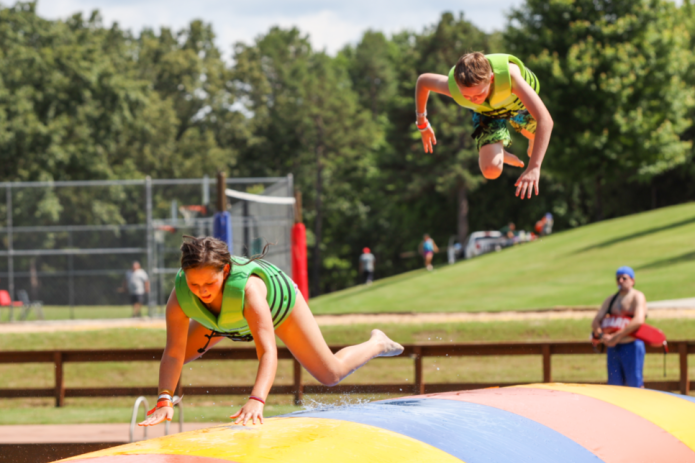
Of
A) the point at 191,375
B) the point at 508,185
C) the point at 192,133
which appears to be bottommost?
the point at 191,375

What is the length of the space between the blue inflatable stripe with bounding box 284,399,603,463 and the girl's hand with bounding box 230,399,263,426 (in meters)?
0.44

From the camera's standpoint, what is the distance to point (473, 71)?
14.2 ft

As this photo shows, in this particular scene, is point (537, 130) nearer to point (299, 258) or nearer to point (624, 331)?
point (624, 331)

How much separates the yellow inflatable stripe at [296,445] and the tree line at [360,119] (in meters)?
20.3

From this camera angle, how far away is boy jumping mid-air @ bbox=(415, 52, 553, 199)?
4359 millimetres

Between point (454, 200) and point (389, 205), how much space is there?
4616 mm

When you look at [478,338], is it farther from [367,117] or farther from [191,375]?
[367,117]

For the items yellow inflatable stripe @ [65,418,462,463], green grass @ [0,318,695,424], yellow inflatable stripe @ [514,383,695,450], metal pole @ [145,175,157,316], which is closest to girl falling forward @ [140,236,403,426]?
yellow inflatable stripe @ [65,418,462,463]

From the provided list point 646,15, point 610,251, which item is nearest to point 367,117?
point 646,15

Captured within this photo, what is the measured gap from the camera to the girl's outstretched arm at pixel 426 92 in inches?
189

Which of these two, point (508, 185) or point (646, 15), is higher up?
point (646, 15)

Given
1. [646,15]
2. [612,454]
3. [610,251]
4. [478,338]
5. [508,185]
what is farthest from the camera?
[508,185]

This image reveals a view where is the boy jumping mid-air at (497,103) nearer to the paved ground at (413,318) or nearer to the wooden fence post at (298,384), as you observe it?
the wooden fence post at (298,384)

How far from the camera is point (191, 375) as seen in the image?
45.8 ft
